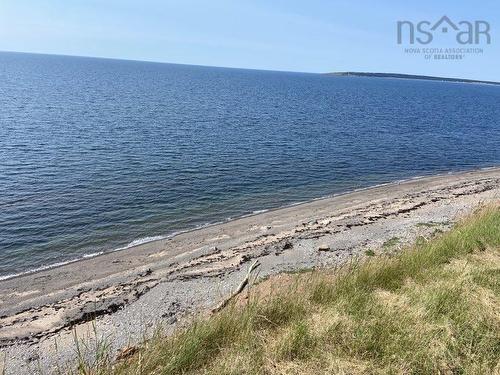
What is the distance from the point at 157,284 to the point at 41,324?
14.1 feet

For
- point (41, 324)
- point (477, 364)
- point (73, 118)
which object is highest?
point (73, 118)

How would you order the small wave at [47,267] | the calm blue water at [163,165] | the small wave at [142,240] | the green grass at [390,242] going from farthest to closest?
the calm blue water at [163,165], the small wave at [142,240], the green grass at [390,242], the small wave at [47,267]

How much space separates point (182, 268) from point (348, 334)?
1256 centimetres

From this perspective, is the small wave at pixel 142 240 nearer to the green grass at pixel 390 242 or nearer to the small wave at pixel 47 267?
the small wave at pixel 47 267

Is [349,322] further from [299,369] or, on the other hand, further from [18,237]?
[18,237]

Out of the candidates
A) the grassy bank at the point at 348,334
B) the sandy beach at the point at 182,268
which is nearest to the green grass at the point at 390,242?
the sandy beach at the point at 182,268

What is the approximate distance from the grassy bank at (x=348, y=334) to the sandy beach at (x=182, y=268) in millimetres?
1394

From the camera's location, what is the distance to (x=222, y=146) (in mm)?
44312

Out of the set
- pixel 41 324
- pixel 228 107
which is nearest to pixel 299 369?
pixel 41 324

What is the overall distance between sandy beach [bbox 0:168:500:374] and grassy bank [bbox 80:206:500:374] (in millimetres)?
1394

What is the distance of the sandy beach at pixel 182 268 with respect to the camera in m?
12.5

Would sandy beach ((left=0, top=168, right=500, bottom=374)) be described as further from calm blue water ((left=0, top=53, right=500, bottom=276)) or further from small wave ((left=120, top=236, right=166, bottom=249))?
calm blue water ((left=0, top=53, right=500, bottom=276))

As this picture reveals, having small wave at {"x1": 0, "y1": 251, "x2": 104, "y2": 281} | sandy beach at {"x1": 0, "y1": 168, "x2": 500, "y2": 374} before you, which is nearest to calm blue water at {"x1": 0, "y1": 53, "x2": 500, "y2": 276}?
small wave at {"x1": 0, "y1": 251, "x2": 104, "y2": 281}

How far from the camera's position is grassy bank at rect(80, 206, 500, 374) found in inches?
246
